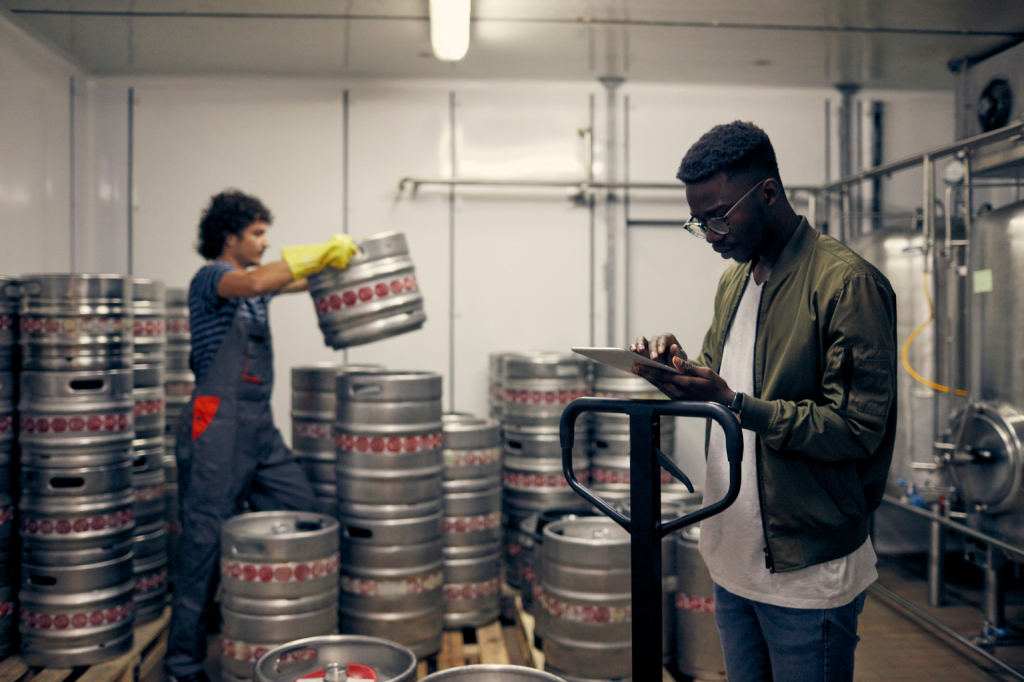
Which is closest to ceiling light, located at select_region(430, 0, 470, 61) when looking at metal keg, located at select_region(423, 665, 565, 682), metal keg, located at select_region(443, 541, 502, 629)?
metal keg, located at select_region(443, 541, 502, 629)

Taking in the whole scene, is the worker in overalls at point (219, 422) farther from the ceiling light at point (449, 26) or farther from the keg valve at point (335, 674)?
the keg valve at point (335, 674)

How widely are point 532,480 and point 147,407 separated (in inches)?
76.3

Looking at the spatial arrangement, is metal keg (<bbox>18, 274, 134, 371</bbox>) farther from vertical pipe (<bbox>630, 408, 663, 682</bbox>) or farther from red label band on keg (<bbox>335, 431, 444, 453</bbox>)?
vertical pipe (<bbox>630, 408, 663, 682</bbox>)

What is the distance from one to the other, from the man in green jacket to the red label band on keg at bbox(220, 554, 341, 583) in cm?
160

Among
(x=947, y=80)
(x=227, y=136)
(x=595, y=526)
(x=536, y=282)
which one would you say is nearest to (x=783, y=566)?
(x=595, y=526)

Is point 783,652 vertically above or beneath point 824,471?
beneath

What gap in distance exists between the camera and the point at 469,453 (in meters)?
3.48

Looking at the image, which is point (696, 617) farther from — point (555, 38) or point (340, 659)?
point (555, 38)

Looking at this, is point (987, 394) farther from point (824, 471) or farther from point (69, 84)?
point (69, 84)

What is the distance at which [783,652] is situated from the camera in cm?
148

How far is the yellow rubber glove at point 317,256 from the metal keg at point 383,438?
0.46 meters

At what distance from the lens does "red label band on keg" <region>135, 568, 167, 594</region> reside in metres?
3.49

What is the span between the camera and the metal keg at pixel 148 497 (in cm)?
349

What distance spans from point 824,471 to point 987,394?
7.34 feet
